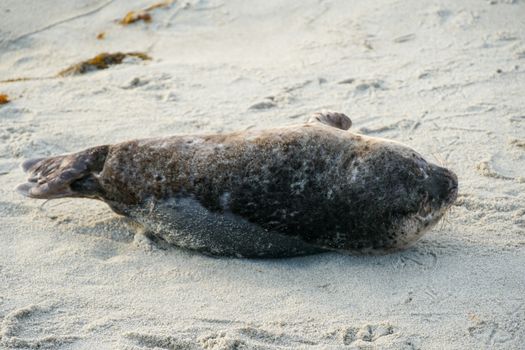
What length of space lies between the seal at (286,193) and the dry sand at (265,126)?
16cm

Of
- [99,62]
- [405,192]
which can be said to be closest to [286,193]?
[405,192]

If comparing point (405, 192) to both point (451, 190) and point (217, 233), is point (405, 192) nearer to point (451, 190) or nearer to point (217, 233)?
point (451, 190)

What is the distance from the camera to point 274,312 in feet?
13.3

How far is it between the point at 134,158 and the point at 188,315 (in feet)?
4.13

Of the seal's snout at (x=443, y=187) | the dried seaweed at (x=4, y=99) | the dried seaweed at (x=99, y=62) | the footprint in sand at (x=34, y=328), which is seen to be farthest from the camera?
the dried seaweed at (x=99, y=62)

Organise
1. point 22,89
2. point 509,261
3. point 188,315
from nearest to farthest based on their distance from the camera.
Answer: point 188,315 < point 509,261 < point 22,89

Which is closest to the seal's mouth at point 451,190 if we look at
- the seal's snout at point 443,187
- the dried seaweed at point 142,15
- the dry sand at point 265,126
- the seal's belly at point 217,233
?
the seal's snout at point 443,187

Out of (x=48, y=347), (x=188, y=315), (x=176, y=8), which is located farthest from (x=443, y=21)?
(x=48, y=347)

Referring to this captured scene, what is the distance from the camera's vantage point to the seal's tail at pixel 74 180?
4.87 meters

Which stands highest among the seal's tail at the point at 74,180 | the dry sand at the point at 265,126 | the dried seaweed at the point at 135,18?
the seal's tail at the point at 74,180

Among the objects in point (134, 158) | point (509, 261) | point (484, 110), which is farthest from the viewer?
point (484, 110)

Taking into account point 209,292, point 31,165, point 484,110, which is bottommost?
point 484,110

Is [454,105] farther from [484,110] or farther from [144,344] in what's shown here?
[144,344]

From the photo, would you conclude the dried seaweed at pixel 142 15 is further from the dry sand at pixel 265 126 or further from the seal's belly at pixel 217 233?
the seal's belly at pixel 217 233
